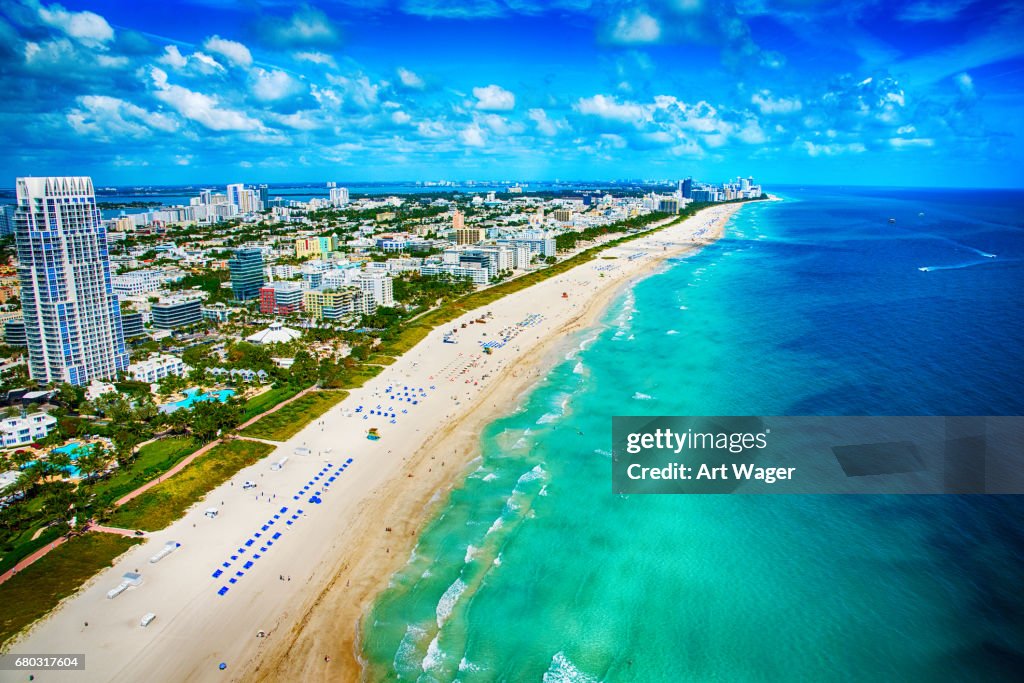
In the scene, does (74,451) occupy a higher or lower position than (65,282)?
lower

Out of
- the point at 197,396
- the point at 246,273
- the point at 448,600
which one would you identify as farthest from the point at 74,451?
the point at 246,273

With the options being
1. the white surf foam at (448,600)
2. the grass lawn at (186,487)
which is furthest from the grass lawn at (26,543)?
the white surf foam at (448,600)

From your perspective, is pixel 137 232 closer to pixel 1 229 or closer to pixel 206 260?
pixel 1 229

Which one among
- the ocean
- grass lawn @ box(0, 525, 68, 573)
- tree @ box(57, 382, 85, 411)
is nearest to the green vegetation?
the ocean

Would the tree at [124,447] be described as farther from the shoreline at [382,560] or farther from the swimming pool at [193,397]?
the shoreline at [382,560]

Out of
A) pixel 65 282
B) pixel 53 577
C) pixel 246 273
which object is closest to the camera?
pixel 53 577

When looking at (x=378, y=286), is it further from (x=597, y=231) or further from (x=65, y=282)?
(x=597, y=231)

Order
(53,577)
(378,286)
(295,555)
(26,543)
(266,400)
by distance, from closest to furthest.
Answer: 1. (53,577)
2. (295,555)
3. (26,543)
4. (266,400)
5. (378,286)
